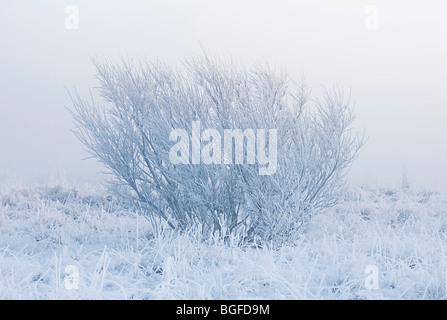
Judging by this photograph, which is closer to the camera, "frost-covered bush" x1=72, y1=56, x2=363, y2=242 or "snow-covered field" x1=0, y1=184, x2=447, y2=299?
"snow-covered field" x1=0, y1=184, x2=447, y2=299

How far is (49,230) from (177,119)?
3.78m

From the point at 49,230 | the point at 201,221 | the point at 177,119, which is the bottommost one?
the point at 49,230

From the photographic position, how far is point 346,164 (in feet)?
25.5

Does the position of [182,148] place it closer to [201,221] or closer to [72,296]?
[201,221]

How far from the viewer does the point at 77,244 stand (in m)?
7.84

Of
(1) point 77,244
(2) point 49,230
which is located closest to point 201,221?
(1) point 77,244

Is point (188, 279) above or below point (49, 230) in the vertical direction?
above

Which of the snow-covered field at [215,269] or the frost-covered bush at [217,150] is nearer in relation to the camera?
the snow-covered field at [215,269]
